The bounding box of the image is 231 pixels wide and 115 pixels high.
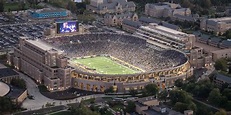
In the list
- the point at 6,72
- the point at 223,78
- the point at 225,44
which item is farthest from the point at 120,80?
the point at 225,44

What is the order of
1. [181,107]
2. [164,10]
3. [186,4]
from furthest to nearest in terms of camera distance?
[186,4] < [164,10] < [181,107]

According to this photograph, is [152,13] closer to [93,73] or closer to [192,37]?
[192,37]

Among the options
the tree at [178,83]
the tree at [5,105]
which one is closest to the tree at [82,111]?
the tree at [5,105]

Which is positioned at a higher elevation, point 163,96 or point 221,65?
point 221,65

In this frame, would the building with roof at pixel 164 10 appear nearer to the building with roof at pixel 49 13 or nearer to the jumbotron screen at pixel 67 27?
the building with roof at pixel 49 13

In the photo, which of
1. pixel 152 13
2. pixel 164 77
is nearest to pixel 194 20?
pixel 152 13

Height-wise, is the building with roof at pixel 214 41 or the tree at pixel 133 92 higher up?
the building with roof at pixel 214 41

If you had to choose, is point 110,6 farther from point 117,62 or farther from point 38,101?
point 38,101
